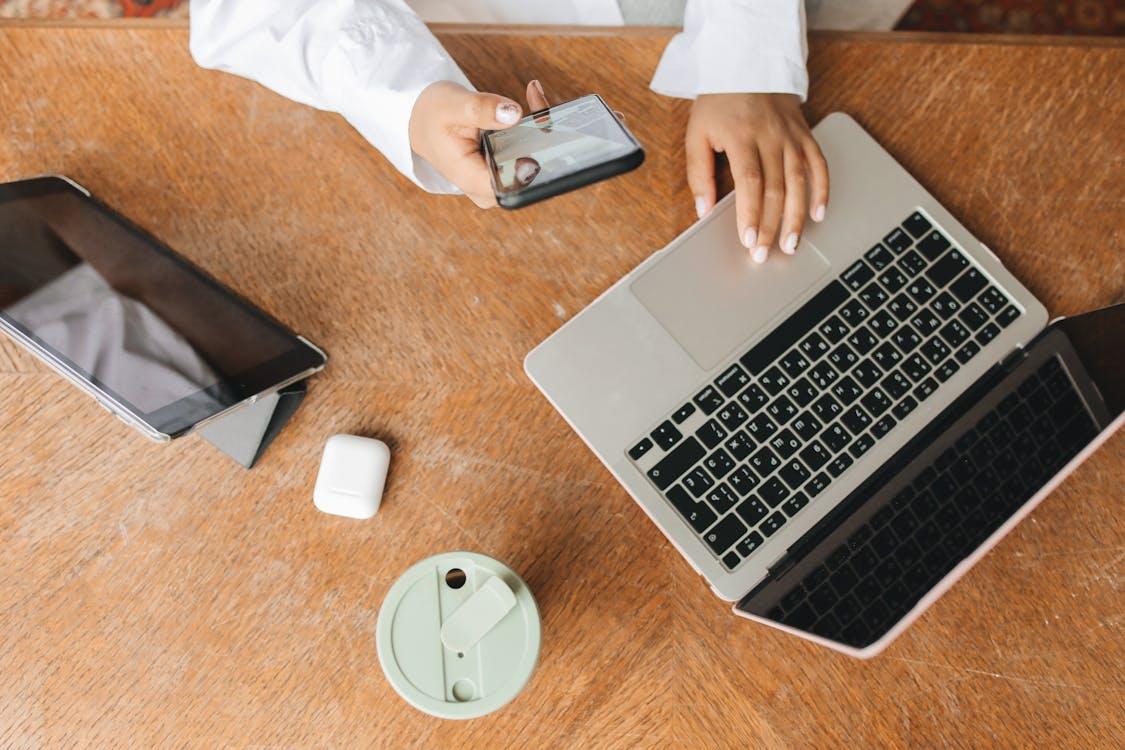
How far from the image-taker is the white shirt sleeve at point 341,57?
0.56 metres

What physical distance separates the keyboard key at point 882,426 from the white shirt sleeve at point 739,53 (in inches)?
9.9

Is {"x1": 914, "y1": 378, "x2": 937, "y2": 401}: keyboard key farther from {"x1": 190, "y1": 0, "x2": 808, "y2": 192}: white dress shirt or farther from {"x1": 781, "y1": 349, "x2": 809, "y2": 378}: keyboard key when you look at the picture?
{"x1": 190, "y1": 0, "x2": 808, "y2": 192}: white dress shirt

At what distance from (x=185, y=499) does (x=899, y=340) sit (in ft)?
1.72

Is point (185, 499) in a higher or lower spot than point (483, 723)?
higher

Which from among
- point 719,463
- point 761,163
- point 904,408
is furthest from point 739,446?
point 761,163

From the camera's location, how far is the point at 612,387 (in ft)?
1.76

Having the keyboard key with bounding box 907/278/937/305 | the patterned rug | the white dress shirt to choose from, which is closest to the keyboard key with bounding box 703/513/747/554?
the keyboard key with bounding box 907/278/937/305

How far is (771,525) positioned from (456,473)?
22 centimetres

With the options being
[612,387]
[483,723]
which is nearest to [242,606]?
[483,723]

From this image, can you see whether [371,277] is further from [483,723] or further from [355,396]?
[483,723]

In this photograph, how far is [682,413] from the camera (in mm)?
532

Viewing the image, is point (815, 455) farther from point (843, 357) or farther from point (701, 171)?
point (701, 171)

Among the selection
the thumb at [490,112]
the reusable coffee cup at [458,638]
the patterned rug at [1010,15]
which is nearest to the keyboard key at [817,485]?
the reusable coffee cup at [458,638]

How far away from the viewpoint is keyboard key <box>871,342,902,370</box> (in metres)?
0.54
